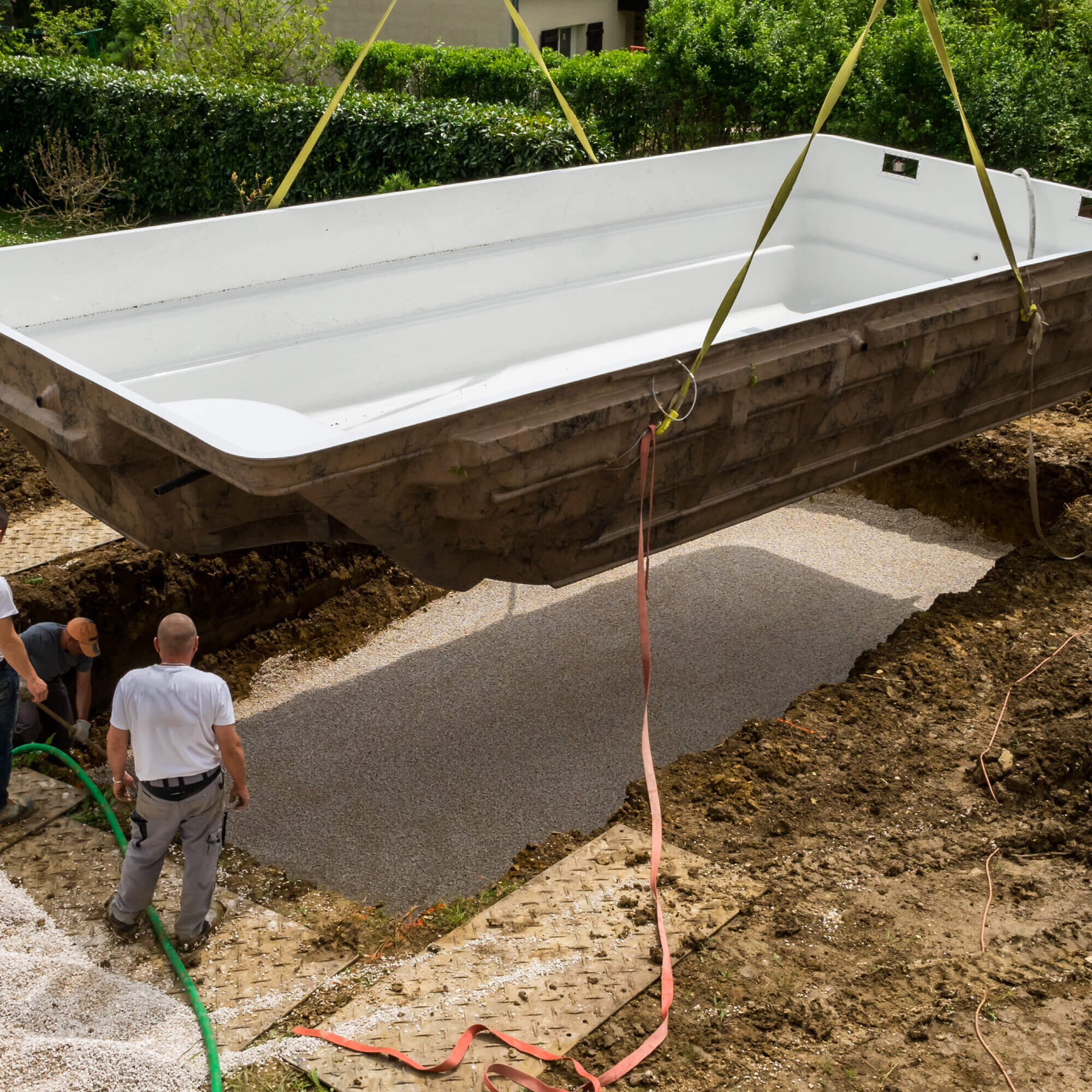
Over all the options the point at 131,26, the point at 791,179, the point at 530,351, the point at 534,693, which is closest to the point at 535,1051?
the point at 534,693

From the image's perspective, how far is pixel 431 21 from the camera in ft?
61.0

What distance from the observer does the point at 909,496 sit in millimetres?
7453

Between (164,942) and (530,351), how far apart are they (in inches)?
149

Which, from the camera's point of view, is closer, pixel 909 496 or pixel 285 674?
pixel 285 674

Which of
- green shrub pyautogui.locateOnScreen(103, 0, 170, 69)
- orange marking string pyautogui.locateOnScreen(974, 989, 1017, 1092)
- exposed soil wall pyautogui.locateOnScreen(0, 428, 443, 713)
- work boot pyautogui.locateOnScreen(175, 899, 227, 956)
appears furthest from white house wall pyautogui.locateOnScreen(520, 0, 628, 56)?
orange marking string pyautogui.locateOnScreen(974, 989, 1017, 1092)

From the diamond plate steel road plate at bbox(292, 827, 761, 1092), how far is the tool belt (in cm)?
78

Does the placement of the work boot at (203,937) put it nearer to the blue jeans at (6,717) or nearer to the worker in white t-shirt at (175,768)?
the worker in white t-shirt at (175,768)

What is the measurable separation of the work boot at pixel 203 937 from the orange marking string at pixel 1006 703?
265cm

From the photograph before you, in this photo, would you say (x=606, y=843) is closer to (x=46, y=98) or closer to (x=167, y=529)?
(x=167, y=529)

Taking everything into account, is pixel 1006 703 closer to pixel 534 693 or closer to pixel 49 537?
pixel 534 693

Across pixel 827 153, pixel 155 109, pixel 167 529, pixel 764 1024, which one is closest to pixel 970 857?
pixel 764 1024

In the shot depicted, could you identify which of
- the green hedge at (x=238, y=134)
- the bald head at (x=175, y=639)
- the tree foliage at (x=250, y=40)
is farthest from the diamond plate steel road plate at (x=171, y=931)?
the tree foliage at (x=250, y=40)

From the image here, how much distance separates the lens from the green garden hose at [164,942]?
3039 mm

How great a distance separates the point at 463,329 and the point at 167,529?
250cm
